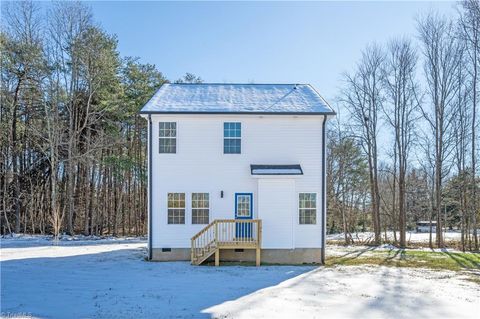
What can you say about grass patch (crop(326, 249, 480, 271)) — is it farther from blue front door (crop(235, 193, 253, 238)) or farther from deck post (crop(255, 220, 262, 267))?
blue front door (crop(235, 193, 253, 238))

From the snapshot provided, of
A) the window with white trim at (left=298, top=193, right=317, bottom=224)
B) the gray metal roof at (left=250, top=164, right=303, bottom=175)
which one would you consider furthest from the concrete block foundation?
the gray metal roof at (left=250, top=164, right=303, bottom=175)

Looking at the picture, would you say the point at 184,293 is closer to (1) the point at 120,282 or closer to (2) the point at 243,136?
(1) the point at 120,282

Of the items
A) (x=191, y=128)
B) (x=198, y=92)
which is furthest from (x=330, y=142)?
(x=191, y=128)

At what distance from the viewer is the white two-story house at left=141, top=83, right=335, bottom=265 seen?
1341 cm

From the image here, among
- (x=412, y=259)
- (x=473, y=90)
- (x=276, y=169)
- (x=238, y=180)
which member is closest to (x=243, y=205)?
(x=238, y=180)

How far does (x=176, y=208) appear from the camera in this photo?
1359 centimetres

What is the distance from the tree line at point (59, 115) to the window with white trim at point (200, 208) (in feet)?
36.4

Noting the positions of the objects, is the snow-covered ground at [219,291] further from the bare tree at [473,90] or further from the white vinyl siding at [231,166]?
the bare tree at [473,90]

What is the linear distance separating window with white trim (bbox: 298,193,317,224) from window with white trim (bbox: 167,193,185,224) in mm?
4290

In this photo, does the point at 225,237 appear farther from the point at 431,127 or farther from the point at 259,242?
the point at 431,127

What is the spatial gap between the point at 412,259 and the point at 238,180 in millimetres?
8114

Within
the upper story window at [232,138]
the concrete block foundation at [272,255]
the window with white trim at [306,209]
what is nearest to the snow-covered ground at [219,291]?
the concrete block foundation at [272,255]

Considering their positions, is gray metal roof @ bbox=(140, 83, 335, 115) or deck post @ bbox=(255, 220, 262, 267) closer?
deck post @ bbox=(255, 220, 262, 267)

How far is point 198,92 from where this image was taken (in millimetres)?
16109
